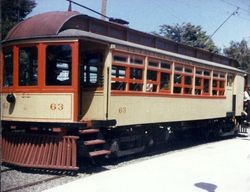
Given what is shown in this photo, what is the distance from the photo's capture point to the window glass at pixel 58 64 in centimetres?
888

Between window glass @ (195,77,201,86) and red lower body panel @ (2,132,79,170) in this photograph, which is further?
window glass @ (195,77,201,86)

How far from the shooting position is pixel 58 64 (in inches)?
356

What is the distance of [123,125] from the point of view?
9.84 meters

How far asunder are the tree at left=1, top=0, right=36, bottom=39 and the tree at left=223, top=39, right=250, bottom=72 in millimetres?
26924

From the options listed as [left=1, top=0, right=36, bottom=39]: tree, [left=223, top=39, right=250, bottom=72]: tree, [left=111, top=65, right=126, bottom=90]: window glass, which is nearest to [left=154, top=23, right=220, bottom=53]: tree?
[left=223, top=39, right=250, bottom=72]: tree

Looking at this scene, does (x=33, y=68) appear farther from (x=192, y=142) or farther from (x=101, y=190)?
(x=192, y=142)

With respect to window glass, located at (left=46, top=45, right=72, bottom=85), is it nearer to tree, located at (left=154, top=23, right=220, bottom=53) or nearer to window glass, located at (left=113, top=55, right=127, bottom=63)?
window glass, located at (left=113, top=55, right=127, bottom=63)

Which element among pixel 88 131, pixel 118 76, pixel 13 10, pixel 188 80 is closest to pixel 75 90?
pixel 88 131

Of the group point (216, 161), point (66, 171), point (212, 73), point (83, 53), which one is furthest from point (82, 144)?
point (212, 73)

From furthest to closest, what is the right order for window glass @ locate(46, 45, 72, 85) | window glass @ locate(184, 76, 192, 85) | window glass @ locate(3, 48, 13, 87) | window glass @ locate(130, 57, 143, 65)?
window glass @ locate(184, 76, 192, 85), window glass @ locate(130, 57, 143, 65), window glass @ locate(3, 48, 13, 87), window glass @ locate(46, 45, 72, 85)

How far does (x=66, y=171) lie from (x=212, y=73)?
772cm

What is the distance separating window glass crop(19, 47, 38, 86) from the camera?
9.07 meters

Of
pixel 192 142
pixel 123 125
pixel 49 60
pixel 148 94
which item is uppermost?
pixel 49 60

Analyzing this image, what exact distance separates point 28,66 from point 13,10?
14.9 m
